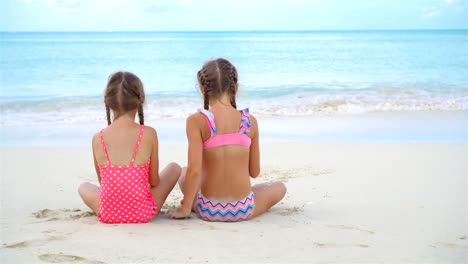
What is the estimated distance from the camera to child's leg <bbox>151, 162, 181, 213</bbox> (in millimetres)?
4082

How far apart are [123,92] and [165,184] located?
0.68m

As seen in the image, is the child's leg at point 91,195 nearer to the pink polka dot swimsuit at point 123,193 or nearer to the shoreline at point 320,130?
the pink polka dot swimsuit at point 123,193

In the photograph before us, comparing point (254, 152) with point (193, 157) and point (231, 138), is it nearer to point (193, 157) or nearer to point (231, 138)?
point (231, 138)

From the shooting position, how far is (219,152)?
4023 millimetres

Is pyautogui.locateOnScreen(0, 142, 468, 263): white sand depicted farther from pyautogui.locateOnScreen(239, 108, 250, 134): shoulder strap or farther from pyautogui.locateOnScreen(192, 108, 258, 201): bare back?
pyautogui.locateOnScreen(239, 108, 250, 134): shoulder strap

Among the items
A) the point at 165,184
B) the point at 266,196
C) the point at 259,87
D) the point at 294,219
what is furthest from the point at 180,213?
the point at 259,87

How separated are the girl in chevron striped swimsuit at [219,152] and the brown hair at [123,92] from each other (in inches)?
14.4

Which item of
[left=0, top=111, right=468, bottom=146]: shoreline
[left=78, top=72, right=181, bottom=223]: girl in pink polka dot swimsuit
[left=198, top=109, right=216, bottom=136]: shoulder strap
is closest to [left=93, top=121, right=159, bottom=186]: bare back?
[left=78, top=72, right=181, bottom=223]: girl in pink polka dot swimsuit

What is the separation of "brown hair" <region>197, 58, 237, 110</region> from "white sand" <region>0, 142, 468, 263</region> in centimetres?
84

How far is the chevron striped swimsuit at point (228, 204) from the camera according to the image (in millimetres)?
4012

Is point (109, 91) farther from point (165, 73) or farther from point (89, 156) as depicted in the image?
point (165, 73)

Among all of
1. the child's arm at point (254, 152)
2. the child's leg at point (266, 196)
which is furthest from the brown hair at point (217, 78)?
the child's leg at point (266, 196)

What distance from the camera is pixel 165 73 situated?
18875mm

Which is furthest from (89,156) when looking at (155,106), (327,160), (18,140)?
(155,106)
